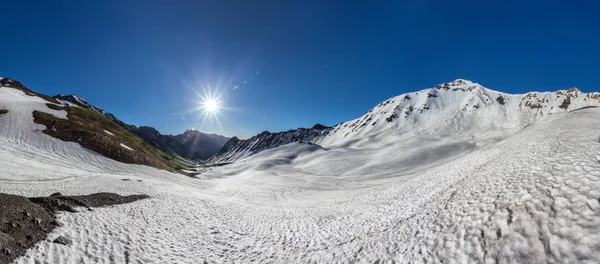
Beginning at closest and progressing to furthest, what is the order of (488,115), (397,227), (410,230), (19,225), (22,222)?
(19,225)
(22,222)
(410,230)
(397,227)
(488,115)

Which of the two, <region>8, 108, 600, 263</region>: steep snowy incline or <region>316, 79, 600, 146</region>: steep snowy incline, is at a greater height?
<region>316, 79, 600, 146</region>: steep snowy incline

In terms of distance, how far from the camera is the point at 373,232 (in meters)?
13.1

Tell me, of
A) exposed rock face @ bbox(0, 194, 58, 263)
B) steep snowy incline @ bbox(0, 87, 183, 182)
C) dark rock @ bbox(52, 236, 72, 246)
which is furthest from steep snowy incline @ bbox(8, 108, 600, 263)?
steep snowy incline @ bbox(0, 87, 183, 182)

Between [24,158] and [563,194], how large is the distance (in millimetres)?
58890

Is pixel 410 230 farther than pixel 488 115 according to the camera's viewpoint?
No

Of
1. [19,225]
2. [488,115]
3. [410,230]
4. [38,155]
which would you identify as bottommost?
[410,230]

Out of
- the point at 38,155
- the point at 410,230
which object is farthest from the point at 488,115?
the point at 38,155

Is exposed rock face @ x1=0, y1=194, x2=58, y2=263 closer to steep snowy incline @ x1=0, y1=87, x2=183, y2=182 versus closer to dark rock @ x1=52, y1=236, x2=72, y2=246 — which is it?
dark rock @ x1=52, y1=236, x2=72, y2=246

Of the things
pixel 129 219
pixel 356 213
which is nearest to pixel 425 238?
pixel 356 213

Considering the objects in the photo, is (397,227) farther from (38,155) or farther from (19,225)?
(38,155)

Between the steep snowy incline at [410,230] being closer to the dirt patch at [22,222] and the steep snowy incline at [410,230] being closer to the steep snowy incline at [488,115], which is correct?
the dirt patch at [22,222]

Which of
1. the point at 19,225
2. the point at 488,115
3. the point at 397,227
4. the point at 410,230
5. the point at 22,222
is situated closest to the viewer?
the point at 19,225

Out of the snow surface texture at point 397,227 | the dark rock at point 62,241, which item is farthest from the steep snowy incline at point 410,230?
the dark rock at point 62,241

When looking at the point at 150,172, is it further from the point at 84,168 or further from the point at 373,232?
the point at 373,232
